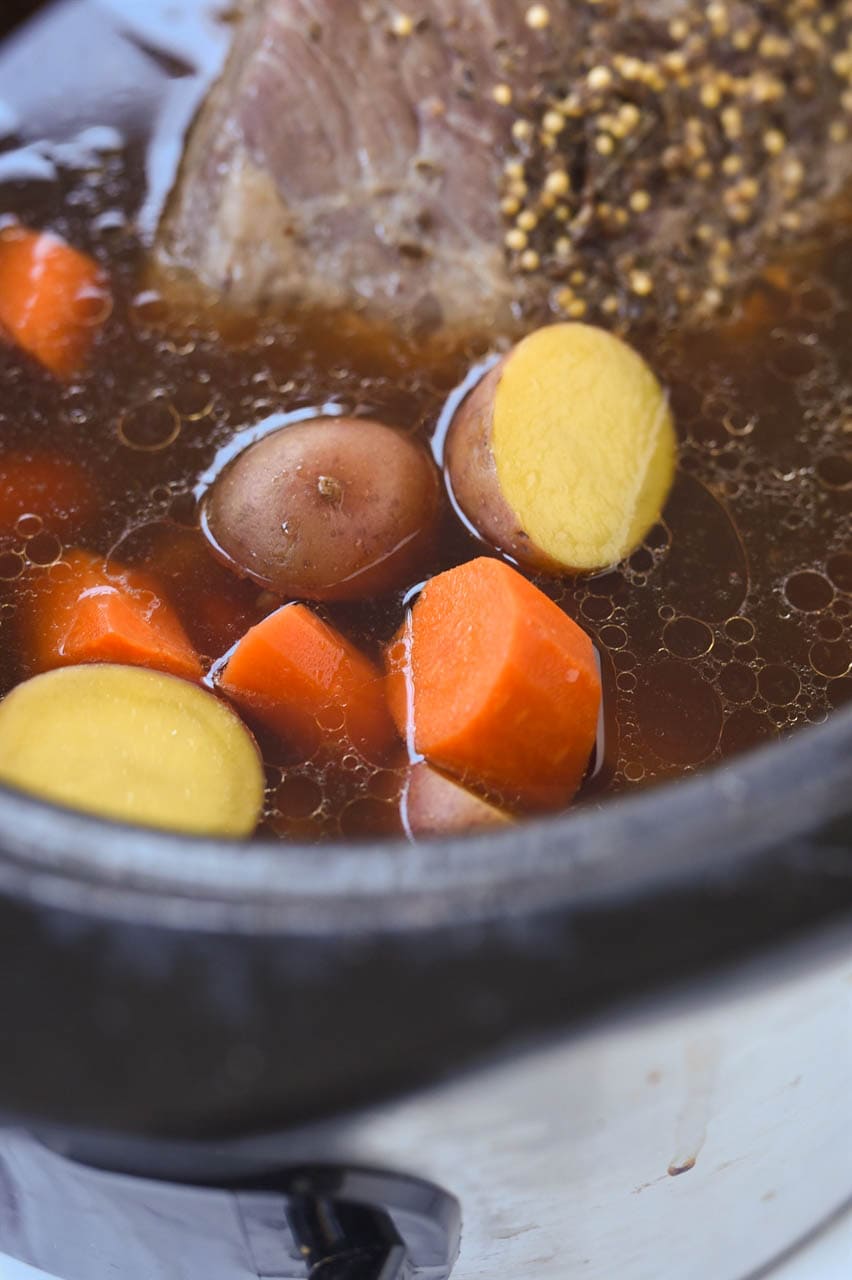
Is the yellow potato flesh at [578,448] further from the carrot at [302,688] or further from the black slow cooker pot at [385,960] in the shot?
the black slow cooker pot at [385,960]

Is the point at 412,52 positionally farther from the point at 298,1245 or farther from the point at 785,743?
the point at 298,1245

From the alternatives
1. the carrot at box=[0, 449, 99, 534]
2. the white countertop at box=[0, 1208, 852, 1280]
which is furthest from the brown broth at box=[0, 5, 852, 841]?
the white countertop at box=[0, 1208, 852, 1280]

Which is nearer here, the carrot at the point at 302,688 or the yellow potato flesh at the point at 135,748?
the yellow potato flesh at the point at 135,748

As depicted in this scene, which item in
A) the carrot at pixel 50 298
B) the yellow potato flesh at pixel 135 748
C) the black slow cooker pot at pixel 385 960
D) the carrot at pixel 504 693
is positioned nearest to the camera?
the black slow cooker pot at pixel 385 960

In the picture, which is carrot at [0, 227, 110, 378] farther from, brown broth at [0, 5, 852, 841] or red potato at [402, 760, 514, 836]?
red potato at [402, 760, 514, 836]

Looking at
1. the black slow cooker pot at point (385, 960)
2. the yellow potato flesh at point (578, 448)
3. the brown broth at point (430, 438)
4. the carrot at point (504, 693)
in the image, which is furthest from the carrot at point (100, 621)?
the black slow cooker pot at point (385, 960)

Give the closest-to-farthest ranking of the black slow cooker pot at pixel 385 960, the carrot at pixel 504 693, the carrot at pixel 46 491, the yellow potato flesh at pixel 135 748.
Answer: the black slow cooker pot at pixel 385 960
the yellow potato flesh at pixel 135 748
the carrot at pixel 504 693
the carrot at pixel 46 491

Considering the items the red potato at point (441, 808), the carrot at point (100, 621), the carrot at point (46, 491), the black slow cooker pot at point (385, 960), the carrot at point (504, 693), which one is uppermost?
the black slow cooker pot at point (385, 960)
